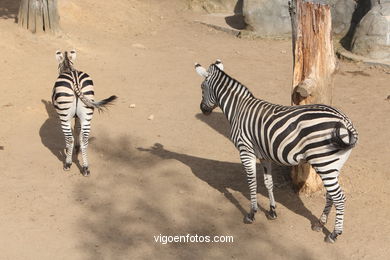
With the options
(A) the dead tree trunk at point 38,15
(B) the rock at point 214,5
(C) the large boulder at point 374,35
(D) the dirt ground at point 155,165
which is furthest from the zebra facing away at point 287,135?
(B) the rock at point 214,5

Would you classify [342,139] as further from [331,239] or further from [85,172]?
[85,172]

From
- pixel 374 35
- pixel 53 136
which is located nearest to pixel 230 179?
pixel 53 136

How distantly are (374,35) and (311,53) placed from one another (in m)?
7.45

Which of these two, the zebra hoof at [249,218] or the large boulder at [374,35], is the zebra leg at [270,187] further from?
the large boulder at [374,35]

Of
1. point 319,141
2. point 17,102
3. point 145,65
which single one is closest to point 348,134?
point 319,141

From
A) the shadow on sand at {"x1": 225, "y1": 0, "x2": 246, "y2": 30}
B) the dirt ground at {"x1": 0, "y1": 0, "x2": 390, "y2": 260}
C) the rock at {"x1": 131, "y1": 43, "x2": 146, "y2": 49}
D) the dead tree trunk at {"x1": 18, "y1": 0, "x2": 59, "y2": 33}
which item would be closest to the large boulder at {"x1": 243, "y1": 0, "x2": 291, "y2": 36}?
the shadow on sand at {"x1": 225, "y1": 0, "x2": 246, "y2": 30}

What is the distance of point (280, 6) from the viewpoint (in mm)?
15859

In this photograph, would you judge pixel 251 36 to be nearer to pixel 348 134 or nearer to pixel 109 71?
pixel 109 71

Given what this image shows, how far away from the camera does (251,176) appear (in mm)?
6992

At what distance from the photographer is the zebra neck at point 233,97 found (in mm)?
7199

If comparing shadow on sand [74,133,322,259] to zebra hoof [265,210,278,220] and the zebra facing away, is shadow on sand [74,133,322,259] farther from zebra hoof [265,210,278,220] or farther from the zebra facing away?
the zebra facing away

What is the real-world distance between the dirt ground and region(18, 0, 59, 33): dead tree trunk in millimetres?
280

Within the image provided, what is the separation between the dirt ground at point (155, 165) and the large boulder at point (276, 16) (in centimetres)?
96

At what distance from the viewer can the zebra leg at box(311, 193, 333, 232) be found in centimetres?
686
